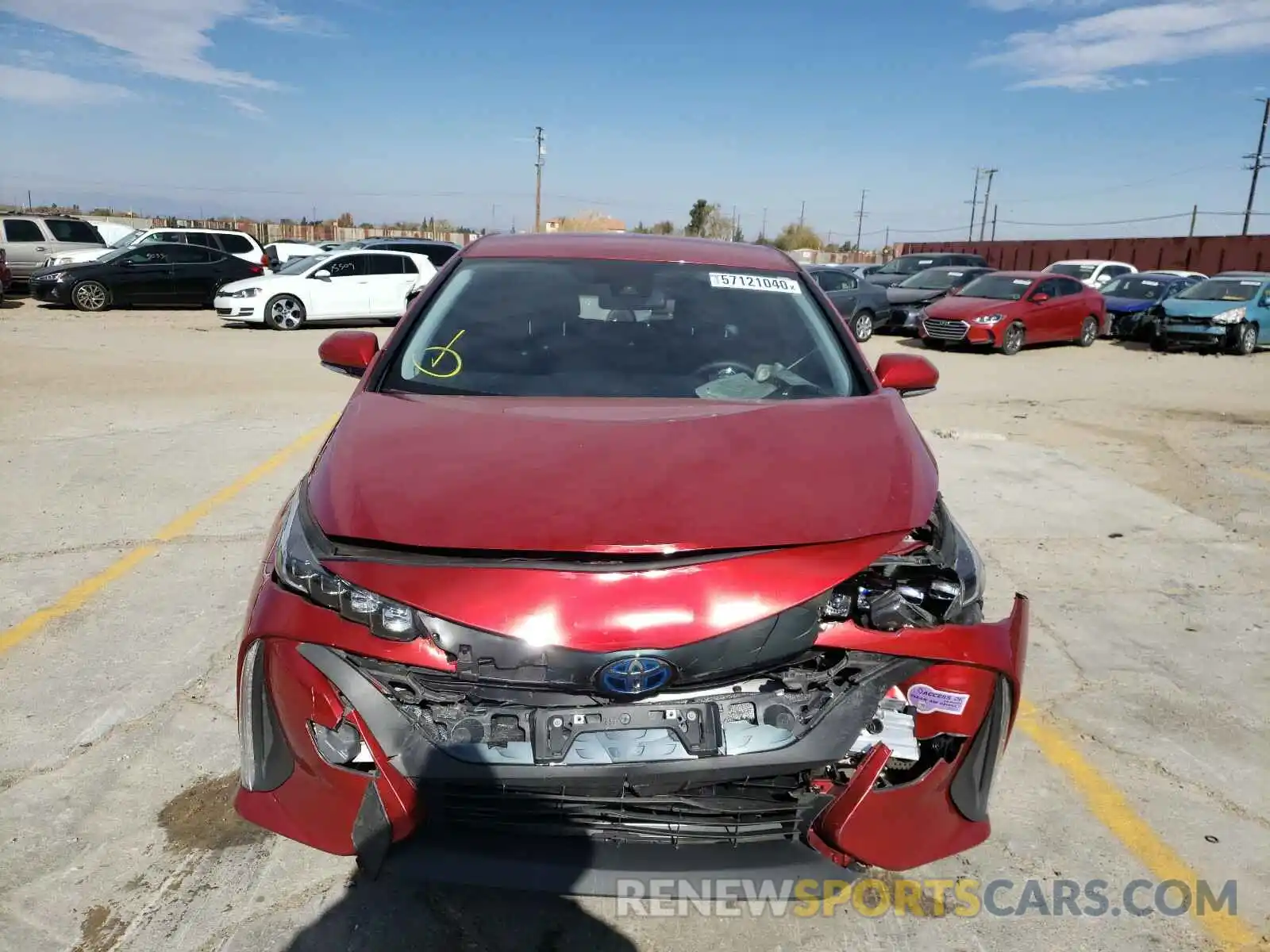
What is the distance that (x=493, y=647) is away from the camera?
188cm

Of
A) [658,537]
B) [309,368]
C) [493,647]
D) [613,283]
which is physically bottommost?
[309,368]

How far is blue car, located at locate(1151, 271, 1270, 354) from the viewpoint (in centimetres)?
1620

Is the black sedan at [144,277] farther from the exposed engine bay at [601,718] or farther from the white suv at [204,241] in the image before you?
the exposed engine bay at [601,718]

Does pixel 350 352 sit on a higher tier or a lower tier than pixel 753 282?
lower

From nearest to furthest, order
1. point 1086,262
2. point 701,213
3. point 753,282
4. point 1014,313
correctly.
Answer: point 753,282 → point 1014,313 → point 1086,262 → point 701,213

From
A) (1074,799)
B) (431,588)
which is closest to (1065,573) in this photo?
(1074,799)

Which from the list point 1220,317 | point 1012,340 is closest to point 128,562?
point 1012,340

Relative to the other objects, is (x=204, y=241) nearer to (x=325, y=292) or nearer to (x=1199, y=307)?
(x=325, y=292)

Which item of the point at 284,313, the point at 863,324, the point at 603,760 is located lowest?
the point at 284,313

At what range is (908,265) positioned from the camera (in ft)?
77.0

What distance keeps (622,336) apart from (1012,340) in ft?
47.6

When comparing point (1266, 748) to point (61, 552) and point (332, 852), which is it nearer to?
point (332, 852)

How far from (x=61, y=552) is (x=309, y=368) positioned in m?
7.40

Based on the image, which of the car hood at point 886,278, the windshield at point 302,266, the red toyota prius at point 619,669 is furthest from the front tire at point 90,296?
the red toyota prius at point 619,669
